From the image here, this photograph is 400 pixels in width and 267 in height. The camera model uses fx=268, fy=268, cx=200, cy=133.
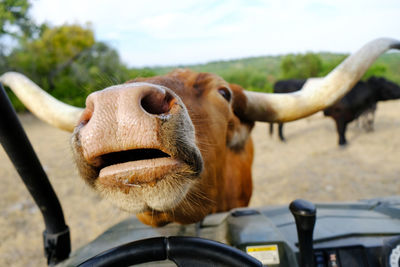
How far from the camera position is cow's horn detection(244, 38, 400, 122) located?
2152 millimetres

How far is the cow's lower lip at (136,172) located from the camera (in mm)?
973

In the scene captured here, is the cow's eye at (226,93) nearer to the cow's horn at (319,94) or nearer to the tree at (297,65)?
the cow's horn at (319,94)

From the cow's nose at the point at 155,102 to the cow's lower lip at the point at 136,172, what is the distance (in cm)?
19

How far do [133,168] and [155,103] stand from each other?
27 cm

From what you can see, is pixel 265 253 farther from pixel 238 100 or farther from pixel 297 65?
pixel 297 65

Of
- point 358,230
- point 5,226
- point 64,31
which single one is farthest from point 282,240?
point 64,31

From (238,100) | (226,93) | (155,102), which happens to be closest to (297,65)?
(238,100)

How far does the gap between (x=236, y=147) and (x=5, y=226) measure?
432 cm

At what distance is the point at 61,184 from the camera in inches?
250

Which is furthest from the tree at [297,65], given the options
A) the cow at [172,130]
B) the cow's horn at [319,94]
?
the cow at [172,130]

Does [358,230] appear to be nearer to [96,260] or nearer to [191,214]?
[191,214]

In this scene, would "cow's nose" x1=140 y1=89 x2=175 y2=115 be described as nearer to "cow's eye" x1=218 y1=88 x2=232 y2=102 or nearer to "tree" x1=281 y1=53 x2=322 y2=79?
"cow's eye" x1=218 y1=88 x2=232 y2=102

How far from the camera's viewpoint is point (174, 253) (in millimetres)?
937

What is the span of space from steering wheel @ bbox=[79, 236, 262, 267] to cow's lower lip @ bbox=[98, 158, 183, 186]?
22cm
